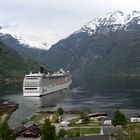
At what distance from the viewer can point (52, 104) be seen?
164250mm

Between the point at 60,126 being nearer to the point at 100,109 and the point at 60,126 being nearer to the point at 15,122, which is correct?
the point at 15,122

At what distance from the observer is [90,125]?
97.4 meters

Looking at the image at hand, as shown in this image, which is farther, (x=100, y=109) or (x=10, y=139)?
(x=100, y=109)

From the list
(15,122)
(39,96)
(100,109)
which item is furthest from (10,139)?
(39,96)

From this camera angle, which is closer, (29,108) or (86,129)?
(86,129)

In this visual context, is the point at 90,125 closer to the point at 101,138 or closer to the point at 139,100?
the point at 101,138

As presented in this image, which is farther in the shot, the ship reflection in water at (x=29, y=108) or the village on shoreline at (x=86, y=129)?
the ship reflection in water at (x=29, y=108)

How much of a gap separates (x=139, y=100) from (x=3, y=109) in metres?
54.8

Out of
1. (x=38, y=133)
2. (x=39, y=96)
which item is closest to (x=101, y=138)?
(x=38, y=133)

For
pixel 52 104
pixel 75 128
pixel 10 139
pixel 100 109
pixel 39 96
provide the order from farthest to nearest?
Answer: pixel 39 96
pixel 52 104
pixel 100 109
pixel 75 128
pixel 10 139

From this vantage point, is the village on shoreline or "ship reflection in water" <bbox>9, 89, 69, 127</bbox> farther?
"ship reflection in water" <bbox>9, 89, 69, 127</bbox>

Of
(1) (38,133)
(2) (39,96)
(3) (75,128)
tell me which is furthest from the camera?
(2) (39,96)

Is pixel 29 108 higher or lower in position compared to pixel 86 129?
higher

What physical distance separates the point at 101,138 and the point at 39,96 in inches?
4992
